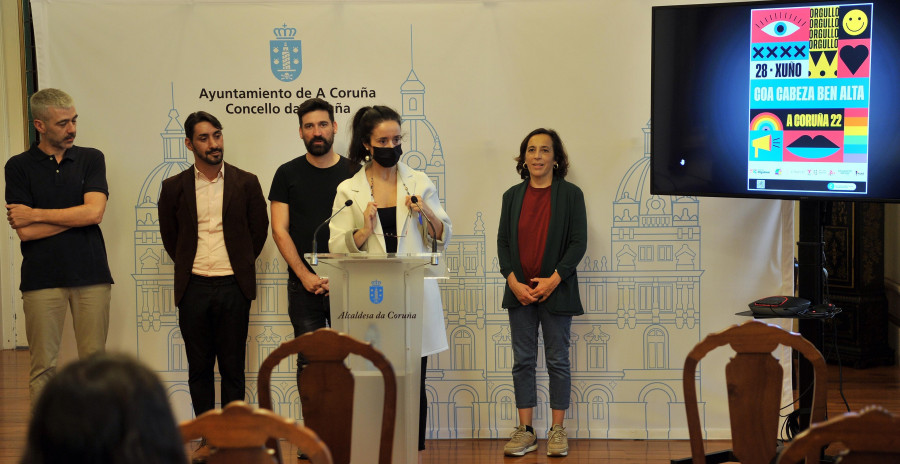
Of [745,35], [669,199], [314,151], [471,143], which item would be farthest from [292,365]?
[745,35]

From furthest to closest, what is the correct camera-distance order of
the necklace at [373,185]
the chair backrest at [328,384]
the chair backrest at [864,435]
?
1. the necklace at [373,185]
2. the chair backrest at [328,384]
3. the chair backrest at [864,435]

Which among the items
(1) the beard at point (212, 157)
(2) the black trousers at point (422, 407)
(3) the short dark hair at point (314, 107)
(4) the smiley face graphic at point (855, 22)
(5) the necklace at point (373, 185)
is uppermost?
(4) the smiley face graphic at point (855, 22)

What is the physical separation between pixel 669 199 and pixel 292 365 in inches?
95.7

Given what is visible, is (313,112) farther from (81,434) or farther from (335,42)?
(81,434)

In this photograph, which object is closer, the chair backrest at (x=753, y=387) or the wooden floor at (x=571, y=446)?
the chair backrest at (x=753, y=387)

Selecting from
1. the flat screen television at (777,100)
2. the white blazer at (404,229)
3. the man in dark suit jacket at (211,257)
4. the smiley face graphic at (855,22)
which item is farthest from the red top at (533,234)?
the smiley face graphic at (855,22)

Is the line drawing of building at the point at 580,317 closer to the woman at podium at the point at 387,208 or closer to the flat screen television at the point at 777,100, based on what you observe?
the flat screen television at the point at 777,100

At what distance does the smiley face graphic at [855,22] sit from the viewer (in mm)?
3859

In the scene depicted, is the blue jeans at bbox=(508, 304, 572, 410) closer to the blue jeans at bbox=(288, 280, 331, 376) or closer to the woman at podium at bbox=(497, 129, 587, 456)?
the woman at podium at bbox=(497, 129, 587, 456)

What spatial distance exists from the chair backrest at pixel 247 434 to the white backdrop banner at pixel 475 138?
331 cm

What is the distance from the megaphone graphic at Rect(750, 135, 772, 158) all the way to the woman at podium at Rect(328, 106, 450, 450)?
1.54m

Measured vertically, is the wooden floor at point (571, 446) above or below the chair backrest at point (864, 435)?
below

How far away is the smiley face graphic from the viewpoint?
12.7 feet

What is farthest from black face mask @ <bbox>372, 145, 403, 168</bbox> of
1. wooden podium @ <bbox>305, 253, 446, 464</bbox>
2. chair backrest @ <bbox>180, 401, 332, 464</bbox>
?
chair backrest @ <bbox>180, 401, 332, 464</bbox>
